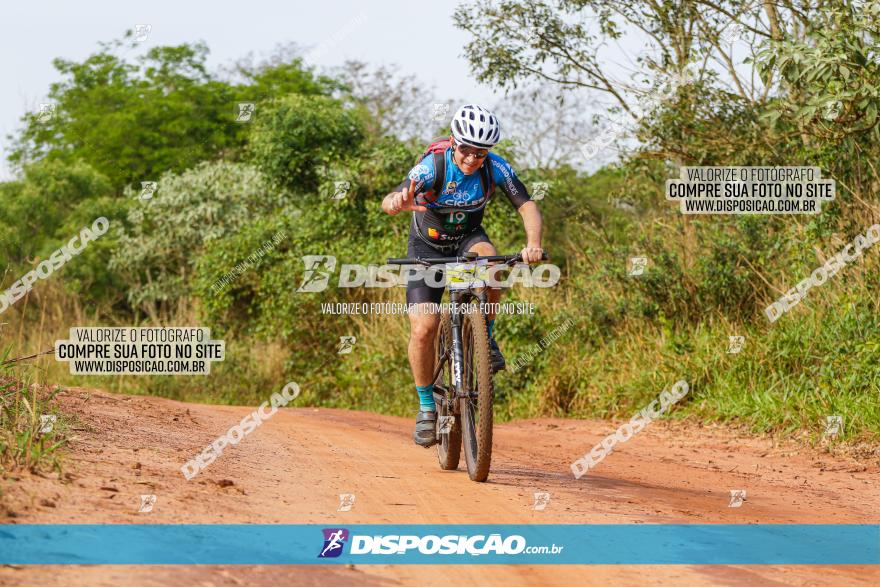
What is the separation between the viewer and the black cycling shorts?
6.57 metres

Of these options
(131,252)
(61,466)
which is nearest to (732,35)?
(61,466)

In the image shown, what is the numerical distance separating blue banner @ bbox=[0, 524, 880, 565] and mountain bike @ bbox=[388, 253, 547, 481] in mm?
1236

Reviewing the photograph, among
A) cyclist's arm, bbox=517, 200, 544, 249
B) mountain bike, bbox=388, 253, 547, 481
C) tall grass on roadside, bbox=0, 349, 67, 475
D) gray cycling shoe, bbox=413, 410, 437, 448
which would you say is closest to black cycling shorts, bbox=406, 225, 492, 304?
mountain bike, bbox=388, 253, 547, 481

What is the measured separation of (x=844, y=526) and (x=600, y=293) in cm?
686

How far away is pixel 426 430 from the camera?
6.62 m

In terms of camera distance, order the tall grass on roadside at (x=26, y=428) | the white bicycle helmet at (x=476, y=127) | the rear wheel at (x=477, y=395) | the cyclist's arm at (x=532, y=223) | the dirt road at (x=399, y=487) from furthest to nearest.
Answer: the cyclist's arm at (x=532, y=223)
the white bicycle helmet at (x=476, y=127)
the rear wheel at (x=477, y=395)
the tall grass on roadside at (x=26, y=428)
the dirt road at (x=399, y=487)

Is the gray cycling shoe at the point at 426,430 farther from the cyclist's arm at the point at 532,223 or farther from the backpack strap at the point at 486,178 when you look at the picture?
the backpack strap at the point at 486,178

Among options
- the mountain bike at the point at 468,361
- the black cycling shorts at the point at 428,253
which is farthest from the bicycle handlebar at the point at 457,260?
the black cycling shorts at the point at 428,253

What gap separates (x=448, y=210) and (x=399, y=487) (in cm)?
192

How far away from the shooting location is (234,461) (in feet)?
20.6

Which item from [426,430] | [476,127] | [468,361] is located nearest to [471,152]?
[476,127]

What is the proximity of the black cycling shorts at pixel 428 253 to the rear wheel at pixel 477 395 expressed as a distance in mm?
352

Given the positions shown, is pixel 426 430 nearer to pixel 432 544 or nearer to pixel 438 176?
pixel 438 176

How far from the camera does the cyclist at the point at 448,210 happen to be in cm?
629
